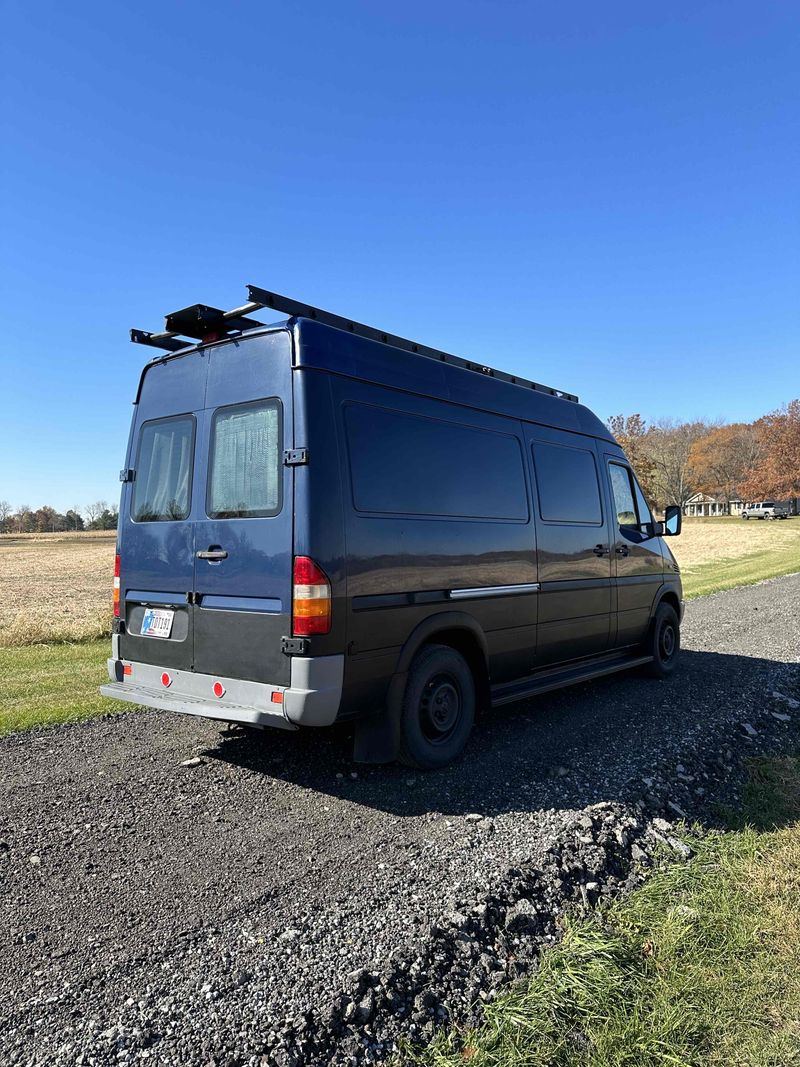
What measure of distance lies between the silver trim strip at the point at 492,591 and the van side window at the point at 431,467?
53cm

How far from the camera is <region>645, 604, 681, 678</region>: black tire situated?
7539 millimetres

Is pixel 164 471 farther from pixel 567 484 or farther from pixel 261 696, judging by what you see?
pixel 567 484

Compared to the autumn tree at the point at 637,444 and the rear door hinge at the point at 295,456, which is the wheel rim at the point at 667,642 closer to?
the rear door hinge at the point at 295,456

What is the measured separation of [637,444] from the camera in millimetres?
62406

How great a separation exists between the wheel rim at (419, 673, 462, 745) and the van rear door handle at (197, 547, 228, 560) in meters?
1.60

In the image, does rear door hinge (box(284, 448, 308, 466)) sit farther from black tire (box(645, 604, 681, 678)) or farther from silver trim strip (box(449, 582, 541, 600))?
black tire (box(645, 604, 681, 678))

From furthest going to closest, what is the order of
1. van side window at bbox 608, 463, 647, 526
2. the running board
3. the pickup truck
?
the pickup truck, van side window at bbox 608, 463, 647, 526, the running board

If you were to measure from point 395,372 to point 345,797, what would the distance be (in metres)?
2.76

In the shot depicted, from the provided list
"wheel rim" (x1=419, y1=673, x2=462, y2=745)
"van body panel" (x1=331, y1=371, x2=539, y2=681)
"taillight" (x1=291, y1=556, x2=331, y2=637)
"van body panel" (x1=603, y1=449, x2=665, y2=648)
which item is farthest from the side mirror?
"taillight" (x1=291, y1=556, x2=331, y2=637)

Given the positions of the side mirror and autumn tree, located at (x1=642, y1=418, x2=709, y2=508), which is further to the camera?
autumn tree, located at (x1=642, y1=418, x2=709, y2=508)

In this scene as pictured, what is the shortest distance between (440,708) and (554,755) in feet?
2.96

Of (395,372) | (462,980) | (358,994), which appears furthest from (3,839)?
(395,372)

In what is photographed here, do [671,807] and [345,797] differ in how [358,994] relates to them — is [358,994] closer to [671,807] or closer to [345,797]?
[345,797]

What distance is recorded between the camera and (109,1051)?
2.22 meters
